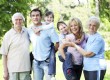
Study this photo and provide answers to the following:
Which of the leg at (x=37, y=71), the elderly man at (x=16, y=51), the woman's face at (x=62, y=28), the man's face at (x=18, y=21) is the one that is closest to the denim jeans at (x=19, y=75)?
the elderly man at (x=16, y=51)

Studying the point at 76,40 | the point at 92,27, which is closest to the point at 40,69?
the point at 76,40

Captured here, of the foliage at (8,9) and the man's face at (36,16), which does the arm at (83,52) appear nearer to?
the man's face at (36,16)

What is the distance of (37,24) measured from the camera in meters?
6.04

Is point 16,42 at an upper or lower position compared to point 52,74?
upper

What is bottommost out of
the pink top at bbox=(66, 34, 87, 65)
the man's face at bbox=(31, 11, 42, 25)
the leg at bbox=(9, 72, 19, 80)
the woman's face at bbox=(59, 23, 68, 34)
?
the leg at bbox=(9, 72, 19, 80)

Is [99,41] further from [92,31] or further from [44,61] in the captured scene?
[44,61]

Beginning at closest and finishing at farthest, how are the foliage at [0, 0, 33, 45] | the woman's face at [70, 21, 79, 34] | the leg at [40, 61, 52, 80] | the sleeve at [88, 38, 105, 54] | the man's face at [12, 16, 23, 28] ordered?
the sleeve at [88, 38, 105, 54] → the woman's face at [70, 21, 79, 34] → the man's face at [12, 16, 23, 28] → the leg at [40, 61, 52, 80] → the foliage at [0, 0, 33, 45]

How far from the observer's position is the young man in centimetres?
595

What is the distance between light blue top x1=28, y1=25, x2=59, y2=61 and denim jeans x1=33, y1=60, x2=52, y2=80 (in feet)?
0.30

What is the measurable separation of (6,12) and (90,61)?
1744cm

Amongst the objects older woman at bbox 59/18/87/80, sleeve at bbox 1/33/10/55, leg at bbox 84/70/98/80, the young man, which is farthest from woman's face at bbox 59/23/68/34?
leg at bbox 84/70/98/80

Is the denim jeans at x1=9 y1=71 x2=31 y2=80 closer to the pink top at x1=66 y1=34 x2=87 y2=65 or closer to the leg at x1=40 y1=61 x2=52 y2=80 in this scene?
the leg at x1=40 y1=61 x2=52 y2=80

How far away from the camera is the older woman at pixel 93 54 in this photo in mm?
5383

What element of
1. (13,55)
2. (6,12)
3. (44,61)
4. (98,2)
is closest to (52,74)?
(44,61)
